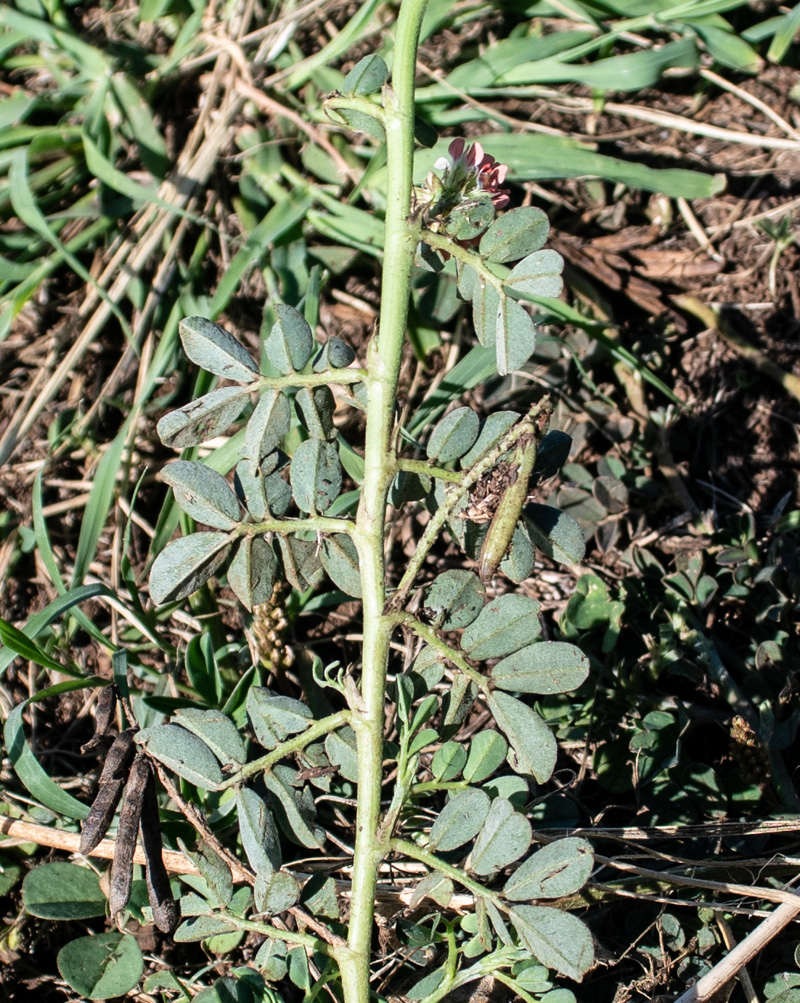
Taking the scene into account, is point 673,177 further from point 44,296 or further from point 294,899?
point 294,899

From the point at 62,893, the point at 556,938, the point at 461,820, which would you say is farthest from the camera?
the point at 62,893

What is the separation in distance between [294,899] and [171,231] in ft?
5.72

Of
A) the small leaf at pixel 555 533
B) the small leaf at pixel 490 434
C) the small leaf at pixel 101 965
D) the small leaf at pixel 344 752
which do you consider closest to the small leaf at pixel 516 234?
the small leaf at pixel 490 434

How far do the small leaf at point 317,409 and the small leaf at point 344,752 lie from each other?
43 cm

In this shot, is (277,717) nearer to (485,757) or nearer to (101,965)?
(485,757)

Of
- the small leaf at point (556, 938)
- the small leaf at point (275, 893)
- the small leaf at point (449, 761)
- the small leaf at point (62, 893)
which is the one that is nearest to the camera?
the small leaf at point (556, 938)

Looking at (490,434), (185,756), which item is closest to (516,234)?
(490,434)

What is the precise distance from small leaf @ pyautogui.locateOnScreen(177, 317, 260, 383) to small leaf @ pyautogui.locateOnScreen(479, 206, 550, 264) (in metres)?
0.37

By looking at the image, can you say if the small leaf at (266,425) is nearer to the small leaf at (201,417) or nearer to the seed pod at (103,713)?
the small leaf at (201,417)

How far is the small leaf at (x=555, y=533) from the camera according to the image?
1.27 metres

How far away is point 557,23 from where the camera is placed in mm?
2527

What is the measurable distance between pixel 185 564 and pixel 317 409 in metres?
0.29

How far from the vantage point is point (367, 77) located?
1.24 meters

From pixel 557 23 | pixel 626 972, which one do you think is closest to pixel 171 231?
pixel 557 23
